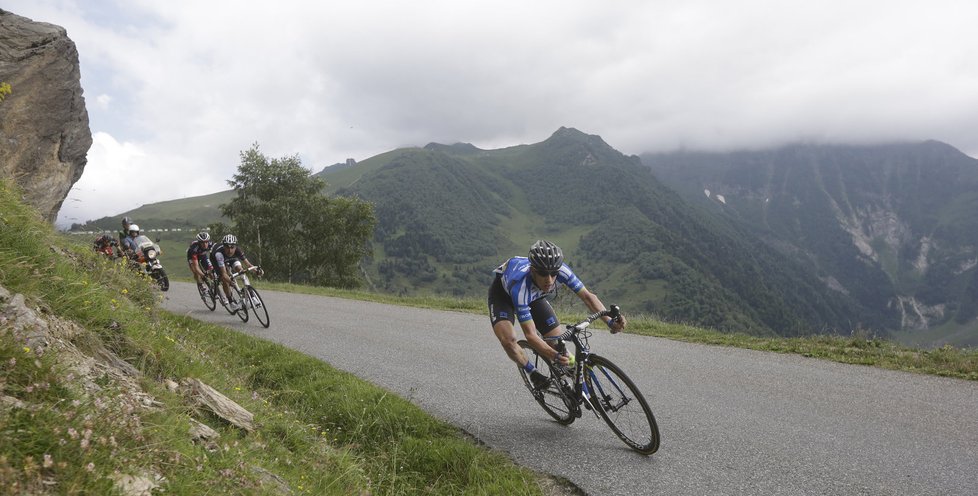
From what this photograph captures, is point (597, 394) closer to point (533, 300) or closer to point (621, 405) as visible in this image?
point (621, 405)

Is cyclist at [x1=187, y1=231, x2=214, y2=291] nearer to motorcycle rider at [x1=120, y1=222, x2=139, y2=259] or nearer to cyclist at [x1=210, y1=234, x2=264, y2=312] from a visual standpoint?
cyclist at [x1=210, y1=234, x2=264, y2=312]

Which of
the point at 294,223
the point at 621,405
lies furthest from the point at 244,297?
the point at 294,223

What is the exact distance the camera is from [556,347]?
5.70 m

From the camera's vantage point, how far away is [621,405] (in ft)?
17.9

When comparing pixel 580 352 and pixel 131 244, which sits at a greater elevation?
pixel 131 244

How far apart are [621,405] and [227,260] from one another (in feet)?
36.9

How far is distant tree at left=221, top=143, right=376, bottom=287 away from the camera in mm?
41062

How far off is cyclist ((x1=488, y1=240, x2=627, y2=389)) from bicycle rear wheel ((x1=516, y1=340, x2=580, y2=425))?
0.39 ft

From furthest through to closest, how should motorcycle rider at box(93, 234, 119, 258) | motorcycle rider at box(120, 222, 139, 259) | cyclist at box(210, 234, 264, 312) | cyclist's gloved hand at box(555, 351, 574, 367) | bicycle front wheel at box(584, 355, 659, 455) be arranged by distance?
motorcycle rider at box(93, 234, 119, 258) → motorcycle rider at box(120, 222, 139, 259) → cyclist at box(210, 234, 264, 312) → cyclist's gloved hand at box(555, 351, 574, 367) → bicycle front wheel at box(584, 355, 659, 455)

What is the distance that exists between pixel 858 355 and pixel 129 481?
10.3 metres

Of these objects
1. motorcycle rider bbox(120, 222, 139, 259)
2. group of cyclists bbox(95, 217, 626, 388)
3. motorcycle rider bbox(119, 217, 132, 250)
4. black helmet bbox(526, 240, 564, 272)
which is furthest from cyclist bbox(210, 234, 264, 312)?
black helmet bbox(526, 240, 564, 272)

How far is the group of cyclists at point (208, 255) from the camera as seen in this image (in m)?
12.8

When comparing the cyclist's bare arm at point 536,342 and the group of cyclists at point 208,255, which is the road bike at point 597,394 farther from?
the group of cyclists at point 208,255

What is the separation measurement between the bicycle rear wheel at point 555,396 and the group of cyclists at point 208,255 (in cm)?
826
